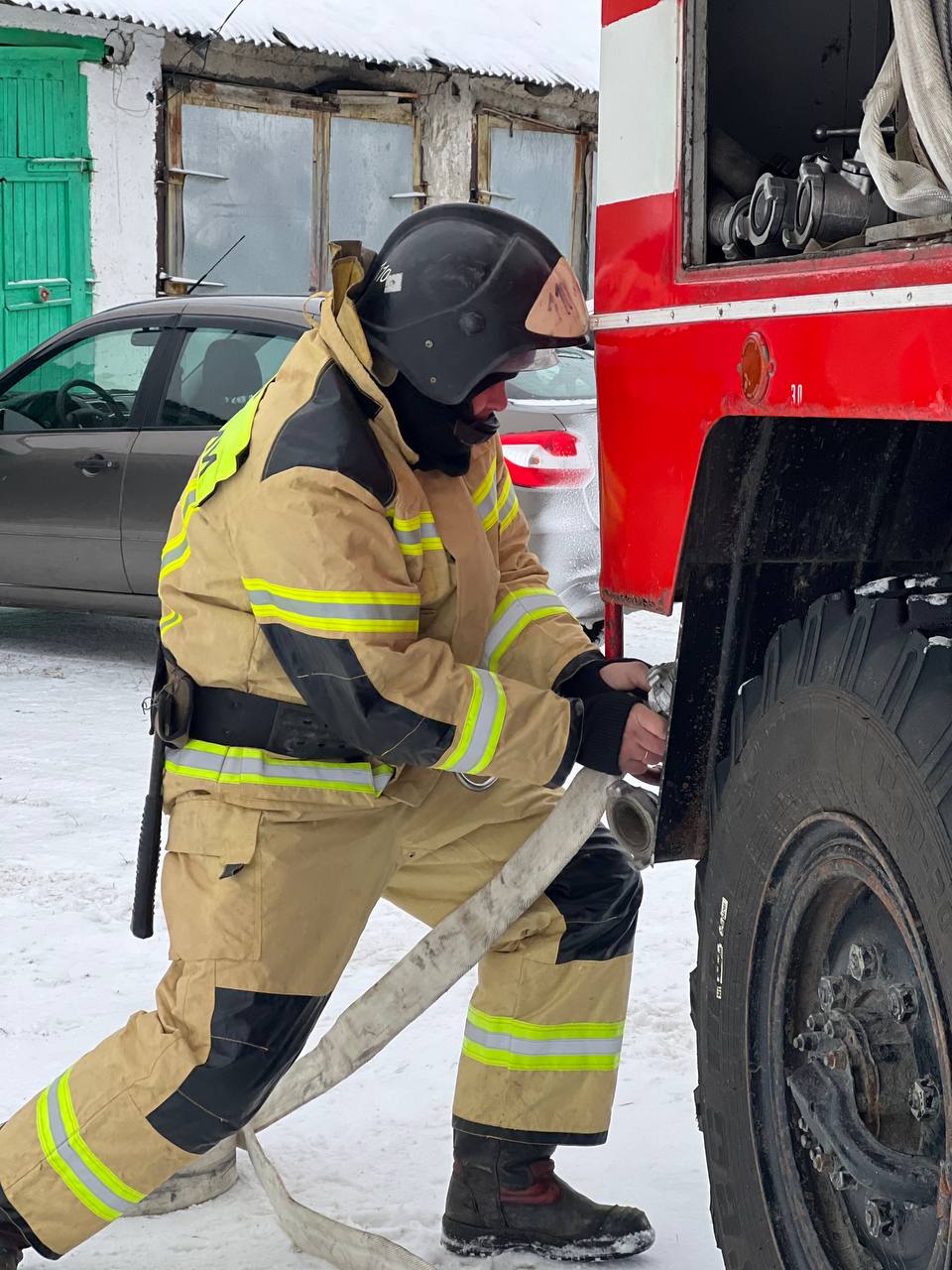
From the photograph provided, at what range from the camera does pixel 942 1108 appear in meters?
1.84

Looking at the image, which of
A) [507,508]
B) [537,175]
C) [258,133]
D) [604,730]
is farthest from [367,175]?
[604,730]

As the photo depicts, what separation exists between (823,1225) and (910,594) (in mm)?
835

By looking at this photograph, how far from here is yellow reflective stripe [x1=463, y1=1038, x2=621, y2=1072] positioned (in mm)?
2766

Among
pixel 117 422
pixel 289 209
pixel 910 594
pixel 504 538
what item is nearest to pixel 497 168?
pixel 289 209

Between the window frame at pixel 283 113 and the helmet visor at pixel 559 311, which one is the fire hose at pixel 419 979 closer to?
the helmet visor at pixel 559 311

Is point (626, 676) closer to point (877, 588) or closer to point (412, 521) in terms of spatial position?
point (412, 521)

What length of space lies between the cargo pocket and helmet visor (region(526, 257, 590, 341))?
890mm

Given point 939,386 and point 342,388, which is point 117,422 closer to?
point 342,388

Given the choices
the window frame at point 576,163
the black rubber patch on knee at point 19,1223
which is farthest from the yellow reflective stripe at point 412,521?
the window frame at point 576,163

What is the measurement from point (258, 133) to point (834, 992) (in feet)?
42.8

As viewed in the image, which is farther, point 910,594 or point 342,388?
point 342,388

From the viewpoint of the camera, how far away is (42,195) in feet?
41.0

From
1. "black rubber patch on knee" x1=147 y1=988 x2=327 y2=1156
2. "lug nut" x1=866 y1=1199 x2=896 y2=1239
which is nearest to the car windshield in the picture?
"black rubber patch on knee" x1=147 y1=988 x2=327 y2=1156

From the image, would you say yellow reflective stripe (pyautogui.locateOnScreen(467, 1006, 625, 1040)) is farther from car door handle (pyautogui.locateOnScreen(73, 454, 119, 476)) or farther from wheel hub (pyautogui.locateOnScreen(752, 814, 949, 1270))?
car door handle (pyautogui.locateOnScreen(73, 454, 119, 476))
